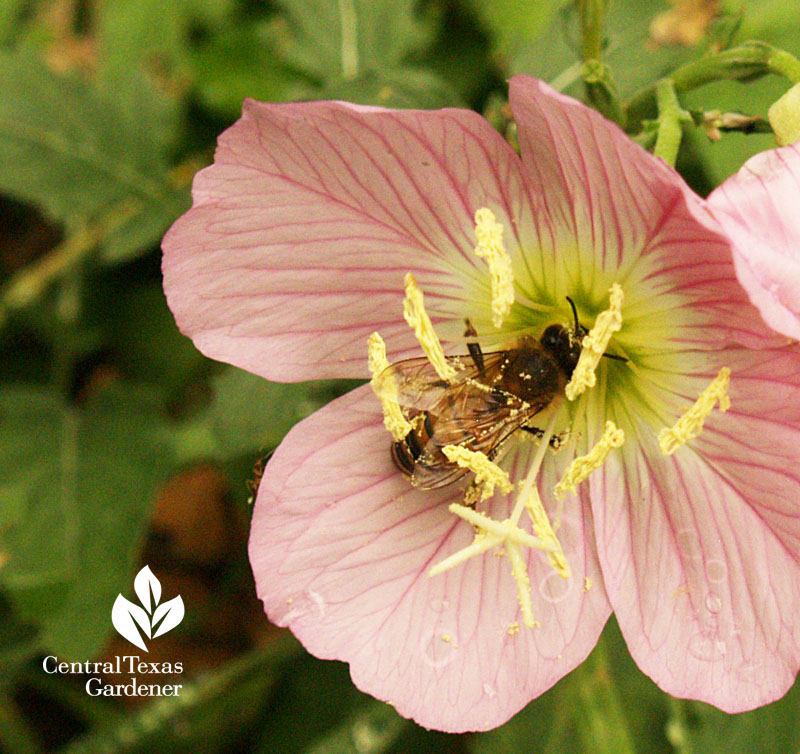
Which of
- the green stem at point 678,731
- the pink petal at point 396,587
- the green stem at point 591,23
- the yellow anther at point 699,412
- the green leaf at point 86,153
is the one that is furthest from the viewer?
the green leaf at point 86,153

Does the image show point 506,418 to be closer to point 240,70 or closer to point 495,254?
point 495,254

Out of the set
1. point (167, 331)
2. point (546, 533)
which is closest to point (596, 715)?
point (546, 533)

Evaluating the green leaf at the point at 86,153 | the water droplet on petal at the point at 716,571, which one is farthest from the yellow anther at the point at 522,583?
the green leaf at the point at 86,153

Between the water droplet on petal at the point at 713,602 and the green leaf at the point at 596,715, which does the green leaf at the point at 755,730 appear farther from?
the water droplet on petal at the point at 713,602

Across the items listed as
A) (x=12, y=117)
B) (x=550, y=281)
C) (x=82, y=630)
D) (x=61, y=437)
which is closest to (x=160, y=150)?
(x=12, y=117)

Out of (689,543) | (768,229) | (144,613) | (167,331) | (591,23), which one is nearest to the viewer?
(768,229)

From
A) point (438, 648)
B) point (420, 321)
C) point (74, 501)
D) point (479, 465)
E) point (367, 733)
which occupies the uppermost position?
point (420, 321)

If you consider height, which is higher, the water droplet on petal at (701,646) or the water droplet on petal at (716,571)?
the water droplet on petal at (716,571)

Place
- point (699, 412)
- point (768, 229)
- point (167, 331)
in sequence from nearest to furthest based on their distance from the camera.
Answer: point (768, 229)
point (699, 412)
point (167, 331)
